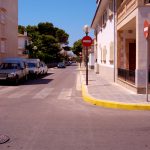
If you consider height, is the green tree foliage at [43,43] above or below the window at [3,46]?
above

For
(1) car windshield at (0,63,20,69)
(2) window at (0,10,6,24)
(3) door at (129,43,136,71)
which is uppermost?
(2) window at (0,10,6,24)

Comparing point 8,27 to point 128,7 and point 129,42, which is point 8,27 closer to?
point 129,42

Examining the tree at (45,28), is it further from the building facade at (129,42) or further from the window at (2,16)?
the building facade at (129,42)

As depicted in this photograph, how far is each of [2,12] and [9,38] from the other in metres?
4.25

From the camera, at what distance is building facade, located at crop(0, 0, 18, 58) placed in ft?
115

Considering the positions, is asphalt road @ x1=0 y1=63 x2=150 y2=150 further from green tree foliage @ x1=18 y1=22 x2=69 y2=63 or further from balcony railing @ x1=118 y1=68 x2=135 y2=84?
green tree foliage @ x1=18 y1=22 x2=69 y2=63

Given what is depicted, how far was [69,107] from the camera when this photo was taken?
39.5 ft

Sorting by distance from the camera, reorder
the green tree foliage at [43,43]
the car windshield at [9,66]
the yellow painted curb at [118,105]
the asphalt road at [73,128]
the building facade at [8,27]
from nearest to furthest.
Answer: the asphalt road at [73,128], the yellow painted curb at [118,105], the car windshield at [9,66], the building facade at [8,27], the green tree foliage at [43,43]

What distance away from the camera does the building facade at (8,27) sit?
1380 inches

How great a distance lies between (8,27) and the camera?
1499 inches

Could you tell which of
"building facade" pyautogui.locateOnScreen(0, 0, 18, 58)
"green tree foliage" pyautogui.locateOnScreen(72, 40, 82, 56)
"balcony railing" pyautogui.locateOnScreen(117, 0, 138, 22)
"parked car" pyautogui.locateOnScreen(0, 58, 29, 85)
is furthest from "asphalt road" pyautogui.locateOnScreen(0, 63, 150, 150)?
"green tree foliage" pyautogui.locateOnScreen(72, 40, 82, 56)

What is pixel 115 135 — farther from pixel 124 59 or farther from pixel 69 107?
pixel 124 59

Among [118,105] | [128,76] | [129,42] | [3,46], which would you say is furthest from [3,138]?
[3,46]

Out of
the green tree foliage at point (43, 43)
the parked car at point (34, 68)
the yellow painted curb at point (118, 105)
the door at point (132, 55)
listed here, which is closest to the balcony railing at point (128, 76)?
the door at point (132, 55)
